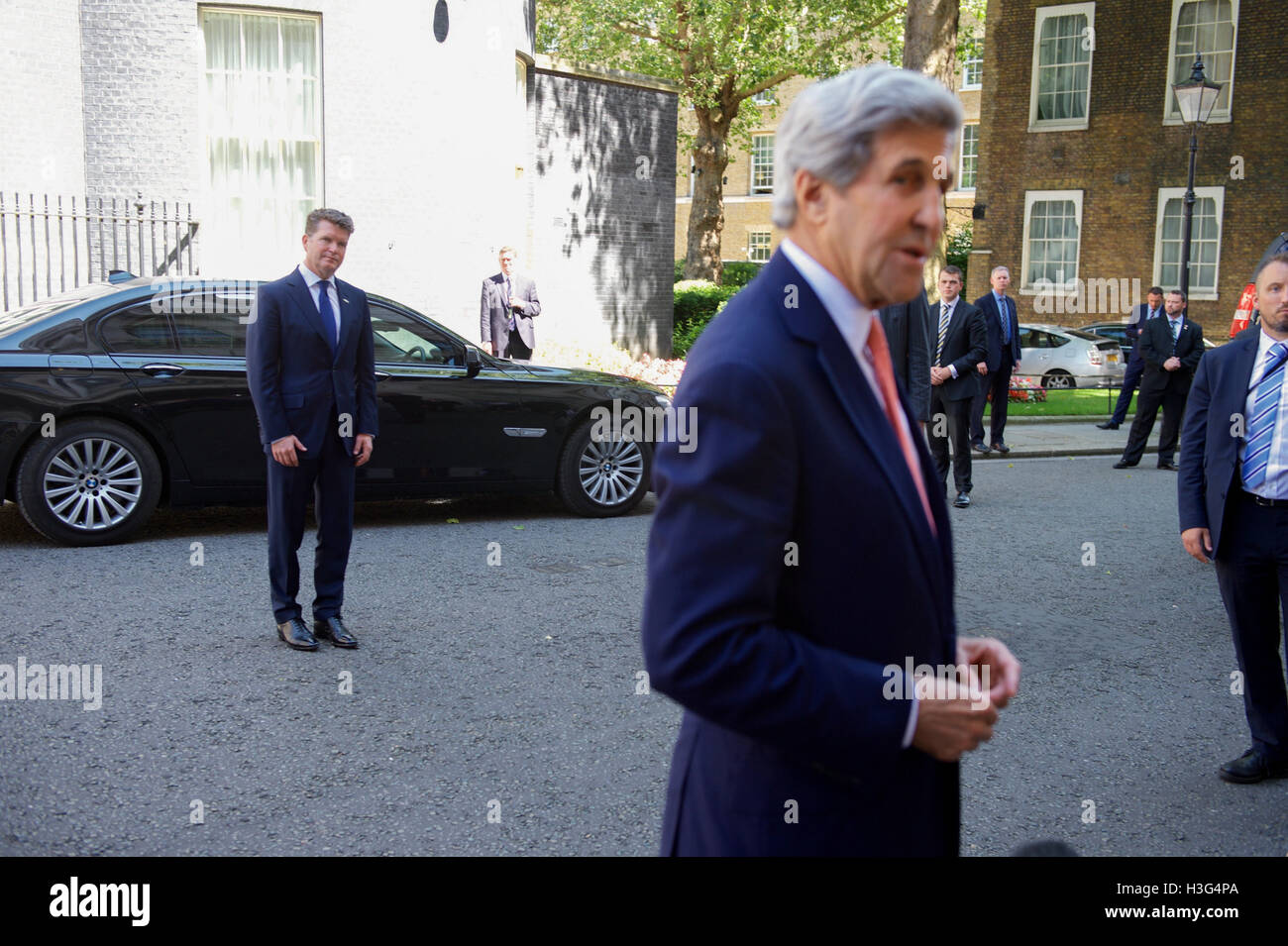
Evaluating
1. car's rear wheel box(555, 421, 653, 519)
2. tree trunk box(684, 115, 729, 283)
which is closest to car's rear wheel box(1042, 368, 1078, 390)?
tree trunk box(684, 115, 729, 283)

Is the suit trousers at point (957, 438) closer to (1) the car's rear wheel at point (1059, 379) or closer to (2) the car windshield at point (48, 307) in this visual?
(2) the car windshield at point (48, 307)

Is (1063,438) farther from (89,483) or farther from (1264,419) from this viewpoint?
(89,483)

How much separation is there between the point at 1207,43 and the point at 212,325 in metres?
27.2

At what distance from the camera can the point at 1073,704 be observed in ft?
19.3

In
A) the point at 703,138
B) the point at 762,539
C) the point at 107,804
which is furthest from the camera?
the point at 703,138

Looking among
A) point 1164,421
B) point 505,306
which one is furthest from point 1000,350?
point 505,306

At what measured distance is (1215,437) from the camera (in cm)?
514

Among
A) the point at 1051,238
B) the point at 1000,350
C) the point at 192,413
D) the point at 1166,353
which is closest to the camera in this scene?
the point at 192,413

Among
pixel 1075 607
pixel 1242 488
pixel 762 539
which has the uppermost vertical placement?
pixel 762 539

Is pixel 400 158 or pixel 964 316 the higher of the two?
pixel 400 158

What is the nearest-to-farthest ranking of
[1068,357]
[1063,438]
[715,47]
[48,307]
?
[48,307]
[1063,438]
[1068,357]
[715,47]

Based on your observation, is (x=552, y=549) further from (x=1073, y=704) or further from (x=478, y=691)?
(x=1073, y=704)
